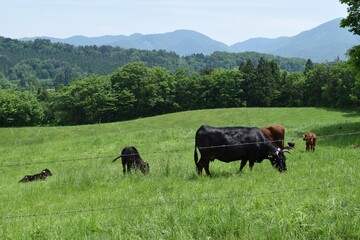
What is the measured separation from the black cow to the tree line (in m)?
81.5

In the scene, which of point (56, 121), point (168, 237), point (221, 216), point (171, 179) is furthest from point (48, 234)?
point (56, 121)

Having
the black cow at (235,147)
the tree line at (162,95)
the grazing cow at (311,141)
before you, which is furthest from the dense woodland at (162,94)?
the black cow at (235,147)

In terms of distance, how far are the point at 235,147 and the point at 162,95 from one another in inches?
3606

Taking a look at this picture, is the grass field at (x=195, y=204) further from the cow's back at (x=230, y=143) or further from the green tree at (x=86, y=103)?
the green tree at (x=86, y=103)

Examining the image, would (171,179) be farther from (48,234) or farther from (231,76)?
(231,76)

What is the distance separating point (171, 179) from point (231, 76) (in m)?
89.5

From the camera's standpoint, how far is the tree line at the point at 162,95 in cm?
9694

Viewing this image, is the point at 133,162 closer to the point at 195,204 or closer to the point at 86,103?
the point at 195,204

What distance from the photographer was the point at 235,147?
1412 cm

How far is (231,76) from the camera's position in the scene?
100125mm

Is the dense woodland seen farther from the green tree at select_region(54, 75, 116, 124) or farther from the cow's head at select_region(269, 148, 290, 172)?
the cow's head at select_region(269, 148, 290, 172)

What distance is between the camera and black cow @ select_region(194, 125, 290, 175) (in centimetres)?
1412

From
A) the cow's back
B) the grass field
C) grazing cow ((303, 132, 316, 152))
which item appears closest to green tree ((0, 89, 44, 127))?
the grass field

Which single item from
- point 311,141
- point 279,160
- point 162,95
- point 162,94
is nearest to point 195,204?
point 279,160
